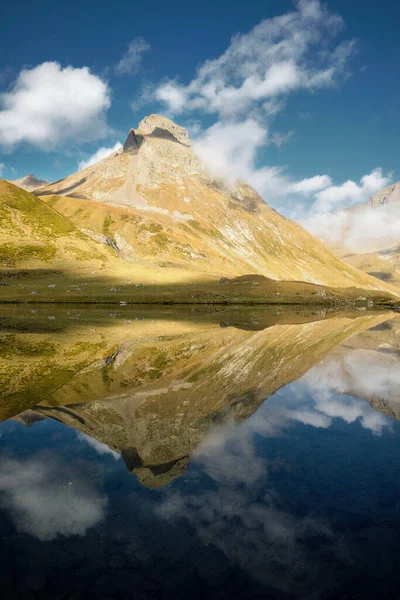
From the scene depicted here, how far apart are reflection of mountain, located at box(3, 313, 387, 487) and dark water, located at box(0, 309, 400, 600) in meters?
0.13

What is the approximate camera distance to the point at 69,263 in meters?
153

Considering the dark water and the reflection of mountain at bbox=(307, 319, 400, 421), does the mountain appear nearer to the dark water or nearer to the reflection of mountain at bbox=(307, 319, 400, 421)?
the reflection of mountain at bbox=(307, 319, 400, 421)

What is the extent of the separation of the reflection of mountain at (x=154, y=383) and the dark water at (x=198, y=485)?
0.13 m

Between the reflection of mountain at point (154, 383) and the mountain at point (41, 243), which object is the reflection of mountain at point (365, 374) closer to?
the reflection of mountain at point (154, 383)

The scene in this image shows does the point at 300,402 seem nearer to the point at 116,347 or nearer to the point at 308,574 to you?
the point at 308,574

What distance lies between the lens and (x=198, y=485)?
12719 millimetres

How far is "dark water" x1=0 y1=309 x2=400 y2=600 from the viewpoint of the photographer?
29.2 ft

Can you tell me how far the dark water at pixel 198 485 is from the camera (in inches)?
351

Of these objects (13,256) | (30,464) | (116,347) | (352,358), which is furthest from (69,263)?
(30,464)

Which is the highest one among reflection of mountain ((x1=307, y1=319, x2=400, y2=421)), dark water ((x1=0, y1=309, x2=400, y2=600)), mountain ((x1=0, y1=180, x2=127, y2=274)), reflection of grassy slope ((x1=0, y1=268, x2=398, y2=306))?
mountain ((x1=0, y1=180, x2=127, y2=274))

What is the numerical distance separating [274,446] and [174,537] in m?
7.03

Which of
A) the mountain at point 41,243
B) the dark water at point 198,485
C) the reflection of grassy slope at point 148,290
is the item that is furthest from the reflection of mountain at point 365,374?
the mountain at point 41,243

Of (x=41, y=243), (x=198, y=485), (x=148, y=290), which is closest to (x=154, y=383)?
(x=198, y=485)

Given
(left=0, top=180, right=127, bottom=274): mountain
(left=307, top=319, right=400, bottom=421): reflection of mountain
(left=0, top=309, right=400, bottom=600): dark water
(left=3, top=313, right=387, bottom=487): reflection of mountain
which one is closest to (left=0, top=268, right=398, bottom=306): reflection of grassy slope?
(left=0, top=180, right=127, bottom=274): mountain
